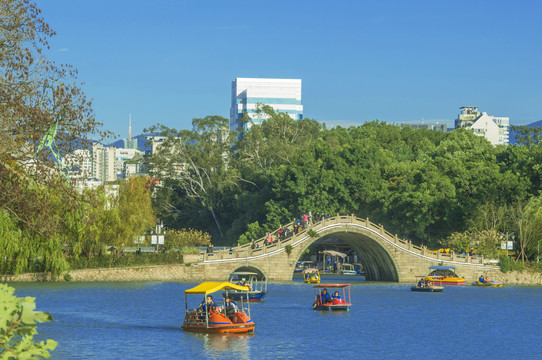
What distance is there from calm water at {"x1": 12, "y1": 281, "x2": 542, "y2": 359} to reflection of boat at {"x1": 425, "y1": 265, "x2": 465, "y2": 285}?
722cm

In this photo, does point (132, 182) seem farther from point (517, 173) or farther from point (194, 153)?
point (517, 173)

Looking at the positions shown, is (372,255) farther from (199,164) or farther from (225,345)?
(225,345)

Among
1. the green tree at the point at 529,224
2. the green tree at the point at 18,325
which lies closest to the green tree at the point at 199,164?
the green tree at the point at 529,224

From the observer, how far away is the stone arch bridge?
63.9 m

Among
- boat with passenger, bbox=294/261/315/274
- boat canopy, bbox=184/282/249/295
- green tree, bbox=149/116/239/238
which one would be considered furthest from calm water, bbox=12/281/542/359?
boat with passenger, bbox=294/261/315/274

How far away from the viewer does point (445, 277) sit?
2731 inches

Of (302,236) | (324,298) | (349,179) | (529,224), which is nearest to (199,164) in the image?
(349,179)

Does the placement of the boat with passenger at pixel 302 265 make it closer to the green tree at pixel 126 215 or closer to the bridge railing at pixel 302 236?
the bridge railing at pixel 302 236

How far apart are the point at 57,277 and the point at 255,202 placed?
36.8m

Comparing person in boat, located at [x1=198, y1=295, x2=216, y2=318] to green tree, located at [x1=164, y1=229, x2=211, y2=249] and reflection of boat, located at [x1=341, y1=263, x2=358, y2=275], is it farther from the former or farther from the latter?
reflection of boat, located at [x1=341, y1=263, x2=358, y2=275]

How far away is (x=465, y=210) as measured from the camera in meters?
74.1

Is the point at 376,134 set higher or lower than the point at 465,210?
higher

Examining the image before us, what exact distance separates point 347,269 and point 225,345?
242ft

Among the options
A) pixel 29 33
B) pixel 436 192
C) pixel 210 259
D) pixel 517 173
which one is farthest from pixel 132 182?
pixel 29 33
